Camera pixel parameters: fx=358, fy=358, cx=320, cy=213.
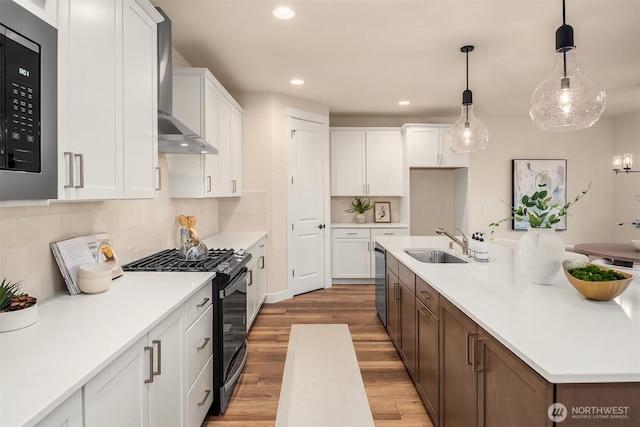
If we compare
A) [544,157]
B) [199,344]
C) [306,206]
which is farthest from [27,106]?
[544,157]

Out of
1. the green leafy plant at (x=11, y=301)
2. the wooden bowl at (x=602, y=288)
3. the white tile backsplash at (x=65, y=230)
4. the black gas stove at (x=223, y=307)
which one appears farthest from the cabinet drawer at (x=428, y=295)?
the white tile backsplash at (x=65, y=230)

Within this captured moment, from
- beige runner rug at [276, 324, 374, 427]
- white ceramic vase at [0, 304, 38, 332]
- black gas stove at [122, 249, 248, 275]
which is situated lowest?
beige runner rug at [276, 324, 374, 427]

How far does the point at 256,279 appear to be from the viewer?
3.79m

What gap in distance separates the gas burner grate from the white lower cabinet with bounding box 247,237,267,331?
2.25ft

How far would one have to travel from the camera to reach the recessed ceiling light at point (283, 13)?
259 centimetres

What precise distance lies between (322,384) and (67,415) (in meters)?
1.92

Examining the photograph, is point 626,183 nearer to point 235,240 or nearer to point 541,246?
point 541,246

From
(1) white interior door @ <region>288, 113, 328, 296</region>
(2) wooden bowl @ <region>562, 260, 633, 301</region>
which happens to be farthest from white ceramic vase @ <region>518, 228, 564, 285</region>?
A: (1) white interior door @ <region>288, 113, 328, 296</region>

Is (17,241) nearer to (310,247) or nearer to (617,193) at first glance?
(310,247)

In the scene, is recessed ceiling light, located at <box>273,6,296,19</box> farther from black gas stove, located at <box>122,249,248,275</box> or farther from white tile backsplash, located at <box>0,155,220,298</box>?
black gas stove, located at <box>122,249,248,275</box>

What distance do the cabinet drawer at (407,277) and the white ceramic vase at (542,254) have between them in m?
0.74

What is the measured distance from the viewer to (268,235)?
15.0ft

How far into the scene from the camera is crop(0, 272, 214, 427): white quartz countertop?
844 mm

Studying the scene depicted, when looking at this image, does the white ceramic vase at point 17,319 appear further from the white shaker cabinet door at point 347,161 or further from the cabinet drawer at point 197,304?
the white shaker cabinet door at point 347,161
